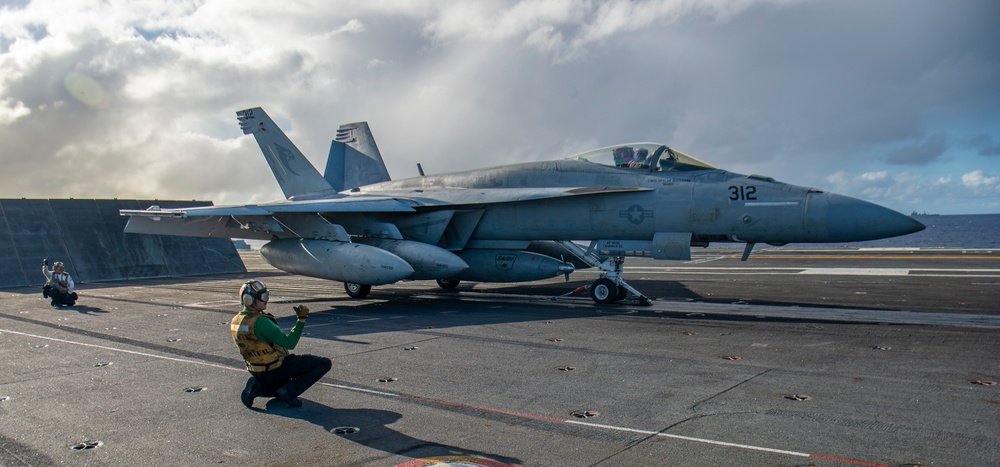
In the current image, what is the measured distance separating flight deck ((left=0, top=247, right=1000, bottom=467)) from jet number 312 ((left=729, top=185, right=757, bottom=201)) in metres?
2.24

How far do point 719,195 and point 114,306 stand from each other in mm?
14413

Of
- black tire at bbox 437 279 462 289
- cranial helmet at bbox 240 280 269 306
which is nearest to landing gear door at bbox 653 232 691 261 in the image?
black tire at bbox 437 279 462 289

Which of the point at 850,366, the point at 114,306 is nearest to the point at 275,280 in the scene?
the point at 114,306

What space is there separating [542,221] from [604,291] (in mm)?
2081

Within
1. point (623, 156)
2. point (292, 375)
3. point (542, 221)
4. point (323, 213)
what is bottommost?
point (292, 375)

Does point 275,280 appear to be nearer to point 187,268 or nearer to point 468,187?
point 187,268

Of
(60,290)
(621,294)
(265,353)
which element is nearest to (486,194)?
(621,294)

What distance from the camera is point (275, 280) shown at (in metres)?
26.6

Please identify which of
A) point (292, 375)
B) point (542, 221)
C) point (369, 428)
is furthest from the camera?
point (542, 221)

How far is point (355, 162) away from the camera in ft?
75.2

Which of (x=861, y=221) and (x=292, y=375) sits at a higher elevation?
(x=861, y=221)

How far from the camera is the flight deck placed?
5430mm

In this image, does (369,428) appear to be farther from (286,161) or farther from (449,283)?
(286,161)

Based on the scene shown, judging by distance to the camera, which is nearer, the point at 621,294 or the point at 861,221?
the point at 861,221
